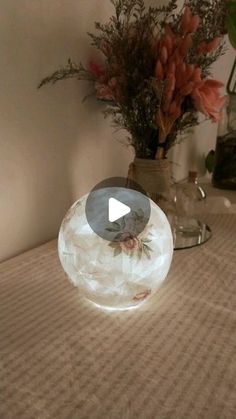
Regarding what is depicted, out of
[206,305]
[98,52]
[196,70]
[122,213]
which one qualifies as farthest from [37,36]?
[206,305]

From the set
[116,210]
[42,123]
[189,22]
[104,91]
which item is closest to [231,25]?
[189,22]

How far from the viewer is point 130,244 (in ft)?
1.68

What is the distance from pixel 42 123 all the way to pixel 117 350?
0.44 meters

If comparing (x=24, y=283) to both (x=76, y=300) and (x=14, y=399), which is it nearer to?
(x=76, y=300)

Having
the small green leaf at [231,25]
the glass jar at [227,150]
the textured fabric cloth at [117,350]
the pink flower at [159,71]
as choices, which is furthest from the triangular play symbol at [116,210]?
the glass jar at [227,150]

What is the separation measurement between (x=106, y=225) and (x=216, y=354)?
0.21 meters

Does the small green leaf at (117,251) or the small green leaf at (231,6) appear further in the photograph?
the small green leaf at (231,6)

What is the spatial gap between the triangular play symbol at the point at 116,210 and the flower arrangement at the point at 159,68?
0.25m

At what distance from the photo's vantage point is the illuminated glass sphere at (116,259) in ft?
1.68

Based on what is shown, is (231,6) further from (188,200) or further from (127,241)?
(127,241)

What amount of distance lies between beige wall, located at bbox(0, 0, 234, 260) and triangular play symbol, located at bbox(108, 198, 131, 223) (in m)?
0.27

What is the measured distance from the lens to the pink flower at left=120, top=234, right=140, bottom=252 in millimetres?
510
